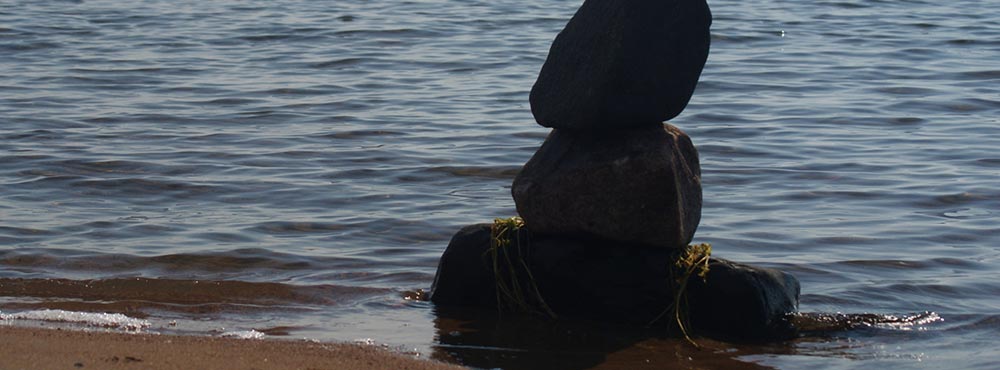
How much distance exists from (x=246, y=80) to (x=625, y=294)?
841 centimetres

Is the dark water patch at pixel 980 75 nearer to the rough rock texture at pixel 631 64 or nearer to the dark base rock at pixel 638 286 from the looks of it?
the dark base rock at pixel 638 286

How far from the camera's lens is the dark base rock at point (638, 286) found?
5.85 metres

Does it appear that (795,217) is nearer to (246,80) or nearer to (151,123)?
(151,123)

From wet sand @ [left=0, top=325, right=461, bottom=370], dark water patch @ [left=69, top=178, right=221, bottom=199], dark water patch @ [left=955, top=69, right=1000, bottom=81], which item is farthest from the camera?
dark water patch @ [left=955, top=69, right=1000, bottom=81]

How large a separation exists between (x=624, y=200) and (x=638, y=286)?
0.38m

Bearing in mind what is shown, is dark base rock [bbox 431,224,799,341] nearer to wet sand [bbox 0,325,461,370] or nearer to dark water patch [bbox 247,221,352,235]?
wet sand [bbox 0,325,461,370]

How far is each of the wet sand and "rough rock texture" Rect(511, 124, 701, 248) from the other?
1.01 meters

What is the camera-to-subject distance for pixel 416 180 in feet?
30.9

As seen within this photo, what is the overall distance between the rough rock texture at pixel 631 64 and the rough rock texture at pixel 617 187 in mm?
104

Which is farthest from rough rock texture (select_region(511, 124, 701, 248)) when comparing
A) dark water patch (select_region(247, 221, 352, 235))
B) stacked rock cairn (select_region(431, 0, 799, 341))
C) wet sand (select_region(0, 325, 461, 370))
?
dark water patch (select_region(247, 221, 352, 235))

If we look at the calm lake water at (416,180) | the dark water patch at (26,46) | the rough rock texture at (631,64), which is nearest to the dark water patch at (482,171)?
the calm lake water at (416,180)

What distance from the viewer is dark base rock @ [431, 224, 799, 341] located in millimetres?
5852

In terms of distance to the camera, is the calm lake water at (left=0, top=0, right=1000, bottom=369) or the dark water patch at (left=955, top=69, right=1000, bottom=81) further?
the dark water patch at (left=955, top=69, right=1000, bottom=81)

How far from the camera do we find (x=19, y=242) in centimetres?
755
